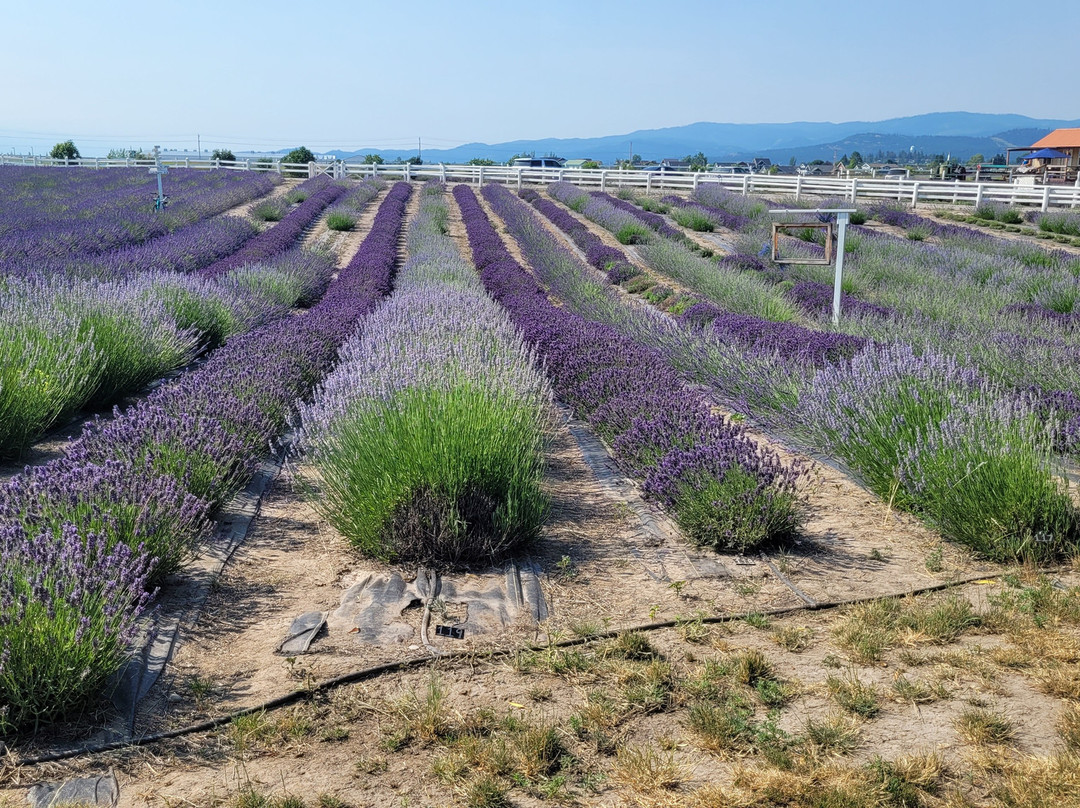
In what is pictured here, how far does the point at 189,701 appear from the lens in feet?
10.5

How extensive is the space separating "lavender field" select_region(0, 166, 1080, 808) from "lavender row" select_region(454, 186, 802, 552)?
0.07ft

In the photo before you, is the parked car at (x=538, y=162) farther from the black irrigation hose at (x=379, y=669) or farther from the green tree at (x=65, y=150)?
the black irrigation hose at (x=379, y=669)

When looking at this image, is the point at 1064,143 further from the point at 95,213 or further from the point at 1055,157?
the point at 95,213

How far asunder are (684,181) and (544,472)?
30.7m

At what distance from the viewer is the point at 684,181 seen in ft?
114

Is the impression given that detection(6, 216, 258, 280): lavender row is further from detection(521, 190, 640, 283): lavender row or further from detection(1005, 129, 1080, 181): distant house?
detection(1005, 129, 1080, 181): distant house

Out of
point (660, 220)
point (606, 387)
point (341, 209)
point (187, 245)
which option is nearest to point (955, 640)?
point (606, 387)

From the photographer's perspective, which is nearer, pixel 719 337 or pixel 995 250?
pixel 719 337

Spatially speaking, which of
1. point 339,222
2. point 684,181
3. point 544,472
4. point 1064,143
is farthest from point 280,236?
point 1064,143

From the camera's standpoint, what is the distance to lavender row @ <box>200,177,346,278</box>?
14.4m

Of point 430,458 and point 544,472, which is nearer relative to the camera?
point 430,458

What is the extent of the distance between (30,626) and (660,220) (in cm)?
2136

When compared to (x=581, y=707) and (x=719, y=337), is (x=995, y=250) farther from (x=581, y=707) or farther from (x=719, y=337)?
(x=581, y=707)

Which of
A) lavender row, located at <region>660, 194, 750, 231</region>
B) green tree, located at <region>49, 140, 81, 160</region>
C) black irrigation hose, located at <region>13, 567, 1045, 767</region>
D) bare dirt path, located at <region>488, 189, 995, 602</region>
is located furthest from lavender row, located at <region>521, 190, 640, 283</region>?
green tree, located at <region>49, 140, 81, 160</region>
